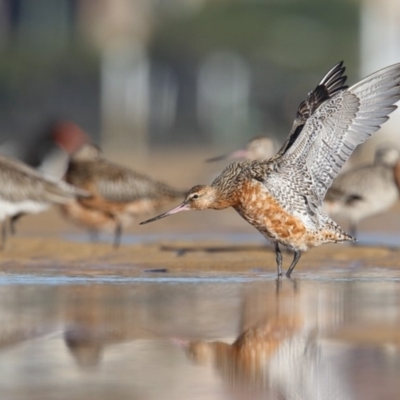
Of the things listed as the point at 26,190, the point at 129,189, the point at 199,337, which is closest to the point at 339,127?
the point at 199,337

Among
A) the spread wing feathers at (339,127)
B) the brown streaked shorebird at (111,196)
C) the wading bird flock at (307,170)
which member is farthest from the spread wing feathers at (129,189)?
the spread wing feathers at (339,127)

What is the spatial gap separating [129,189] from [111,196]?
0.77 feet

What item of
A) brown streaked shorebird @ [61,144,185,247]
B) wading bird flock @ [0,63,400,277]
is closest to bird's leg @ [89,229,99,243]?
brown streaked shorebird @ [61,144,185,247]

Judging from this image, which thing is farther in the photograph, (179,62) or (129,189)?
(179,62)

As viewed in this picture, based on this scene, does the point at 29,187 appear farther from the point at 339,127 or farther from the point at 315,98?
the point at 339,127

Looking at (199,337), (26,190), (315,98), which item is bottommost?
(199,337)

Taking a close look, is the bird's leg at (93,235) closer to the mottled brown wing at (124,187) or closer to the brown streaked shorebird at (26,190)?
the mottled brown wing at (124,187)

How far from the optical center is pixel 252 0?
169 feet

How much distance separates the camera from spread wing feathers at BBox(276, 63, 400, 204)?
37.7 feet

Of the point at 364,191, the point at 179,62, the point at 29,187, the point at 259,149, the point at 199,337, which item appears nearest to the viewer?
the point at 199,337

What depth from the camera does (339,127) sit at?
460 inches

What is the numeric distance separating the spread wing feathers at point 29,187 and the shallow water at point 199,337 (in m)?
3.88

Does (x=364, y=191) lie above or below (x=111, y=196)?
above

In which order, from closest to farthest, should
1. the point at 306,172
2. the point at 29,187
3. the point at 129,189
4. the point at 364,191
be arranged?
the point at 306,172, the point at 29,187, the point at 364,191, the point at 129,189
